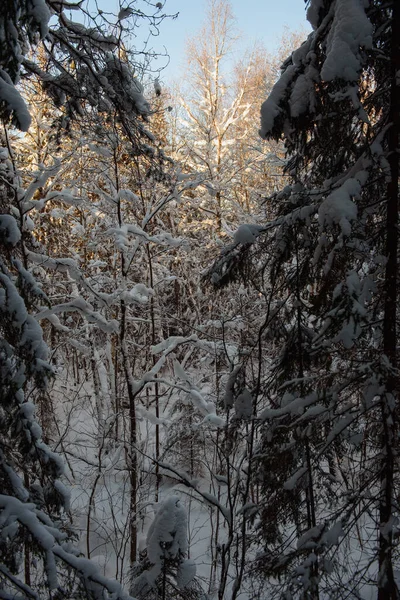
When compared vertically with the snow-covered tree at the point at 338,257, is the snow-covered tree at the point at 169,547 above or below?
below

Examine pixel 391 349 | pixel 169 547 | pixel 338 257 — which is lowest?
pixel 169 547

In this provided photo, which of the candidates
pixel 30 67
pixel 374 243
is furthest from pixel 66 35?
pixel 374 243

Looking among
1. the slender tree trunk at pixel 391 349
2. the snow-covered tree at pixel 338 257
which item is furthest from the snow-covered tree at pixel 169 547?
the slender tree trunk at pixel 391 349

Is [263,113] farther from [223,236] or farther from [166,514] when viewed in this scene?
[223,236]

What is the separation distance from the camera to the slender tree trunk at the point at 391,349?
130 inches

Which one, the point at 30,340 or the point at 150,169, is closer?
the point at 30,340

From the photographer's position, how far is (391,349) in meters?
3.68

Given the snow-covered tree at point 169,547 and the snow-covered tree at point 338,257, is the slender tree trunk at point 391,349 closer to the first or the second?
the snow-covered tree at point 338,257

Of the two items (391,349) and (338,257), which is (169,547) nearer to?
(391,349)

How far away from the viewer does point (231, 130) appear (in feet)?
55.2

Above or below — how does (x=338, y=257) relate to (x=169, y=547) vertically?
above

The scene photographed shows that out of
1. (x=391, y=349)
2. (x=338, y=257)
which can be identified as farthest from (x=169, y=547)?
(x=338, y=257)

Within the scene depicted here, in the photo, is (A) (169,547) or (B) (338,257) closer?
(A) (169,547)

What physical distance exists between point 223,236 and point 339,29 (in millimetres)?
10744
